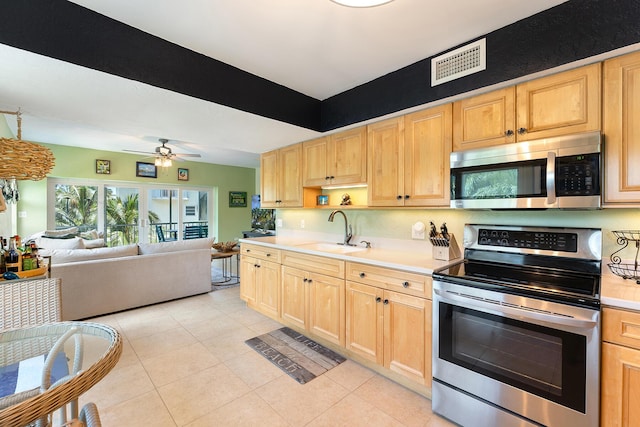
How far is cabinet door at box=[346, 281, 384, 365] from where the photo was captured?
7.00 feet

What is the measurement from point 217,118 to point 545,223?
268 centimetres

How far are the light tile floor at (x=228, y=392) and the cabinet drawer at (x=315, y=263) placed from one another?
2.61 ft

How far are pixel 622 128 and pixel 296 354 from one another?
2726 mm

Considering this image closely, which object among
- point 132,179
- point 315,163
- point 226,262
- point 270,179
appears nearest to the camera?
point 315,163

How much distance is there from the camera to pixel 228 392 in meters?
2.03

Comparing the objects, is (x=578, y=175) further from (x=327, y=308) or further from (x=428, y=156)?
(x=327, y=308)

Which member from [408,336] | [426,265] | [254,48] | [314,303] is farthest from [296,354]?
[254,48]

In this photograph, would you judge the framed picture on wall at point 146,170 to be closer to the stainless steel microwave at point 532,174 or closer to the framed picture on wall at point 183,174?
the framed picture on wall at point 183,174

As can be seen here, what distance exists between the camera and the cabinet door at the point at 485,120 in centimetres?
183

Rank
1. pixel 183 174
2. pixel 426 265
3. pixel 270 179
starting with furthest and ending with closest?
pixel 183 174 < pixel 270 179 < pixel 426 265

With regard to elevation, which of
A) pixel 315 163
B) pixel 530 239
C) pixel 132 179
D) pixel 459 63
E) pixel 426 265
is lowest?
pixel 426 265

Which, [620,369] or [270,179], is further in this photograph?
[270,179]

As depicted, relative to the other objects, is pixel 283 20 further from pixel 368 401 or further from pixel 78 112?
pixel 368 401

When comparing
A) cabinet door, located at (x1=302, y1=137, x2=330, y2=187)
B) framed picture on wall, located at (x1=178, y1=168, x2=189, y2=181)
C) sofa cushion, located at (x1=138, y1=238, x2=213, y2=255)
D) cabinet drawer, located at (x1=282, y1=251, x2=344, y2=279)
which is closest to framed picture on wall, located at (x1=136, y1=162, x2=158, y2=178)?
framed picture on wall, located at (x1=178, y1=168, x2=189, y2=181)
